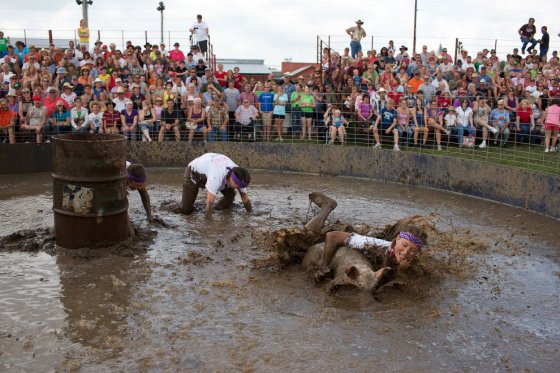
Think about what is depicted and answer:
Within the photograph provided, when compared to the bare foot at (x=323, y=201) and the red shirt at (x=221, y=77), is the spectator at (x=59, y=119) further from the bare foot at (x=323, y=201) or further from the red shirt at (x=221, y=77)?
the bare foot at (x=323, y=201)

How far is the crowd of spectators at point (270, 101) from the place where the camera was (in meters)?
15.3

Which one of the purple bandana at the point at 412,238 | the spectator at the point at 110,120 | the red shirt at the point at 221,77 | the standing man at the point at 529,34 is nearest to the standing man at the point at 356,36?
the red shirt at the point at 221,77

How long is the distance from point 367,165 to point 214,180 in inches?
243

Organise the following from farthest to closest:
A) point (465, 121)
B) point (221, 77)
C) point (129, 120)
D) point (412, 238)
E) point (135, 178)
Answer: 1. point (221, 77)
2. point (129, 120)
3. point (465, 121)
4. point (135, 178)
5. point (412, 238)

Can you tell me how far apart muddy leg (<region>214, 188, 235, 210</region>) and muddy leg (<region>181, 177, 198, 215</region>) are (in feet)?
1.86

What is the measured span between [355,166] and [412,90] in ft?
11.8

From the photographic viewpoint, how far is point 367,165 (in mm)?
14578

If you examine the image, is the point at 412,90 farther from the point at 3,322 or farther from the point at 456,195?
the point at 3,322

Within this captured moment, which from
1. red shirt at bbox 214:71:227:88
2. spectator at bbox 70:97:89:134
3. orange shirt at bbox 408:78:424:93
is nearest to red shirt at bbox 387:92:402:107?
orange shirt at bbox 408:78:424:93

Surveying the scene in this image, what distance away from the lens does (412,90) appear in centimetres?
1688

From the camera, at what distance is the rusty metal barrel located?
7.86 m

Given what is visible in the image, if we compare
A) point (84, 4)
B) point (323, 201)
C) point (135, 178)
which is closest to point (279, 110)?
point (135, 178)

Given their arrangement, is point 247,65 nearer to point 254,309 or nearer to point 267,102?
point 267,102

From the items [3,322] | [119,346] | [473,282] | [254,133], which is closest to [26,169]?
[254,133]
